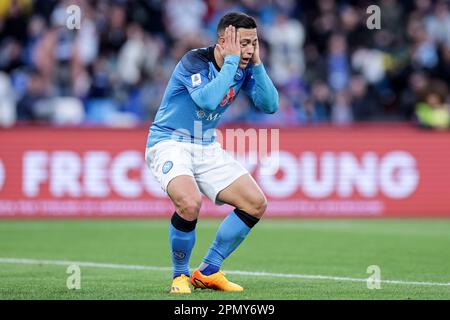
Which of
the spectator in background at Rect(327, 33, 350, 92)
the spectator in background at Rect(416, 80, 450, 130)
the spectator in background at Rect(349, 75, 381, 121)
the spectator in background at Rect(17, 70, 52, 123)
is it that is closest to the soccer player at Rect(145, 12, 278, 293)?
the spectator in background at Rect(17, 70, 52, 123)

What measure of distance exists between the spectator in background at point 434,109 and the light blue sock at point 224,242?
33.6 feet

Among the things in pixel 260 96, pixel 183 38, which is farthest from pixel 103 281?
pixel 183 38

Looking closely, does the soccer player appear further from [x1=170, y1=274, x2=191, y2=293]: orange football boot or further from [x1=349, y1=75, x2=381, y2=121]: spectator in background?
[x1=349, y1=75, x2=381, y2=121]: spectator in background

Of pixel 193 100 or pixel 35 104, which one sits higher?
pixel 193 100

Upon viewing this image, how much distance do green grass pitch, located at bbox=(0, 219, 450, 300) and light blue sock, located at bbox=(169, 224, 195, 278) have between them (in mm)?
233

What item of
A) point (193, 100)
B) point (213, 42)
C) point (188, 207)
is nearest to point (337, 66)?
point (213, 42)

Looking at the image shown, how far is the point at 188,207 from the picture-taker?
339 inches

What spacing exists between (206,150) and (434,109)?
423 inches

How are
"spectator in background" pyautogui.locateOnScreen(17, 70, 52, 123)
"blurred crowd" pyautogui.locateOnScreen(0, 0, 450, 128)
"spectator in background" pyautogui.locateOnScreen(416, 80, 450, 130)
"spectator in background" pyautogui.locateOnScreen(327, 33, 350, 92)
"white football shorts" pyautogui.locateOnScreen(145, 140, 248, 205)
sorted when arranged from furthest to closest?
1. "spectator in background" pyautogui.locateOnScreen(327, 33, 350, 92)
2. "blurred crowd" pyautogui.locateOnScreen(0, 0, 450, 128)
3. "spectator in background" pyautogui.locateOnScreen(416, 80, 450, 130)
4. "spectator in background" pyautogui.locateOnScreen(17, 70, 52, 123)
5. "white football shorts" pyautogui.locateOnScreen(145, 140, 248, 205)

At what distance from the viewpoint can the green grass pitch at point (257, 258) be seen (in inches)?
343

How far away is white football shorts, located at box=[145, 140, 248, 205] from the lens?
29.2 ft

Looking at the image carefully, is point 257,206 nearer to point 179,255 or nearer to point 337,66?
point 179,255
